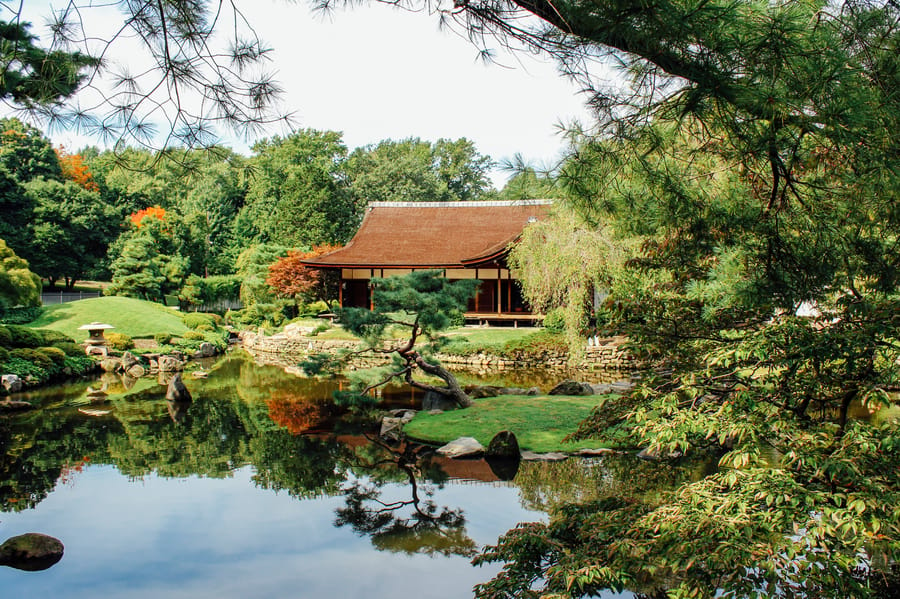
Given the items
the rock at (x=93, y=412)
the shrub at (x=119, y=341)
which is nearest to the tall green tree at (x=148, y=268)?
the shrub at (x=119, y=341)

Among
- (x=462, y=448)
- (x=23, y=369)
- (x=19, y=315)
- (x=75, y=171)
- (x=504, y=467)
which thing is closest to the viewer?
(x=504, y=467)

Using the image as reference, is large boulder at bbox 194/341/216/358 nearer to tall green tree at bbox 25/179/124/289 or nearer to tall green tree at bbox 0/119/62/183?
tall green tree at bbox 25/179/124/289

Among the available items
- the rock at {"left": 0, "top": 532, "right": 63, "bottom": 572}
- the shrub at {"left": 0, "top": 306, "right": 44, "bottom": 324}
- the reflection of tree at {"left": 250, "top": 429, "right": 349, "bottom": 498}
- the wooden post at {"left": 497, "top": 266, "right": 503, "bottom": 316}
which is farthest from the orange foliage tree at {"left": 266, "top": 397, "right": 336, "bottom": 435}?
the shrub at {"left": 0, "top": 306, "right": 44, "bottom": 324}

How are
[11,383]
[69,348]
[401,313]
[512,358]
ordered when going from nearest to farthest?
[401,313] < [11,383] < [69,348] < [512,358]

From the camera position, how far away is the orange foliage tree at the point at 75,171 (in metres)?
27.1

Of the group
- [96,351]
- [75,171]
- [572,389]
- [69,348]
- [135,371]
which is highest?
[75,171]

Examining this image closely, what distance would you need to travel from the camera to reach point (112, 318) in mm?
17344

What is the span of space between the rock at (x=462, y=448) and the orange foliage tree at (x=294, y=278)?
13692mm

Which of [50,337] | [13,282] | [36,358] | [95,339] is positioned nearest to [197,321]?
[95,339]

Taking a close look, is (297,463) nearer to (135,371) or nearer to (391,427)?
(391,427)

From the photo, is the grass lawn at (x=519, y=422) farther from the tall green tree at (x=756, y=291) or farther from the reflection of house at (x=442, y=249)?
the reflection of house at (x=442, y=249)

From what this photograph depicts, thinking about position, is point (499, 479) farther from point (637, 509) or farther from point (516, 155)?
point (516, 155)

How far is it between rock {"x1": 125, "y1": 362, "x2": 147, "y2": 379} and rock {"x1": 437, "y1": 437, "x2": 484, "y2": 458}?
909cm

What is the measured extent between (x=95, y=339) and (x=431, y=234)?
417 inches
